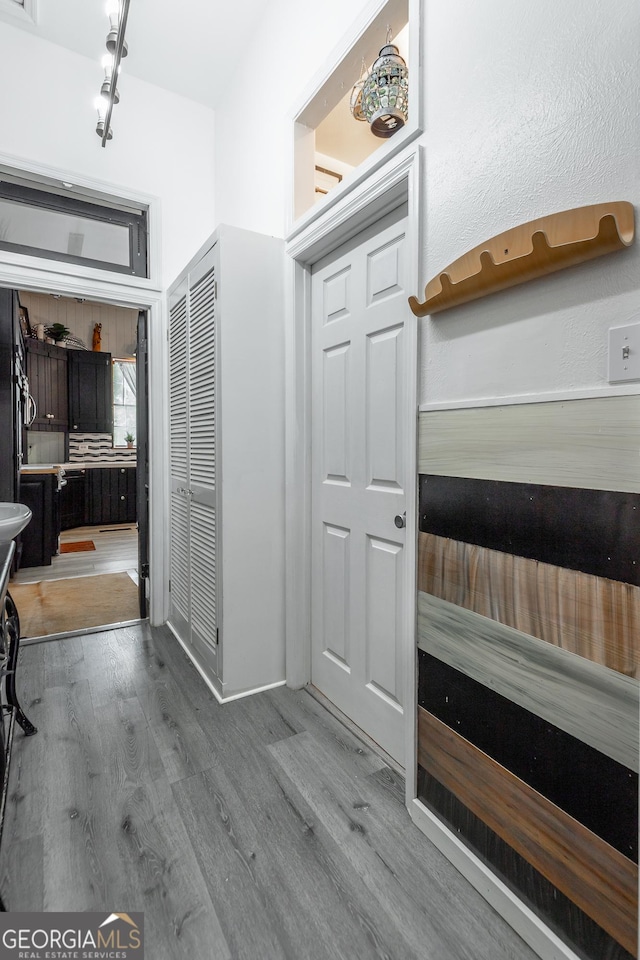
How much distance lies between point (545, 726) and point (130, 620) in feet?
8.86

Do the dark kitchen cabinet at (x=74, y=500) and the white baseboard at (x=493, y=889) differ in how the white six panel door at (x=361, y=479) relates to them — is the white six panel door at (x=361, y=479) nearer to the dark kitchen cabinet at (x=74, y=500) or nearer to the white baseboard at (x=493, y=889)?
the white baseboard at (x=493, y=889)

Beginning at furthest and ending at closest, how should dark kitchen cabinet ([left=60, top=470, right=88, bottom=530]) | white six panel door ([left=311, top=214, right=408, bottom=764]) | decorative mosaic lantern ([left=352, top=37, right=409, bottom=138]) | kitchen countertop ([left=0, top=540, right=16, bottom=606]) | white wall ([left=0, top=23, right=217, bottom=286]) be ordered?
1. dark kitchen cabinet ([left=60, top=470, right=88, bottom=530])
2. white wall ([left=0, top=23, right=217, bottom=286])
3. white six panel door ([left=311, top=214, right=408, bottom=764])
4. decorative mosaic lantern ([left=352, top=37, right=409, bottom=138])
5. kitchen countertop ([left=0, top=540, right=16, bottom=606])

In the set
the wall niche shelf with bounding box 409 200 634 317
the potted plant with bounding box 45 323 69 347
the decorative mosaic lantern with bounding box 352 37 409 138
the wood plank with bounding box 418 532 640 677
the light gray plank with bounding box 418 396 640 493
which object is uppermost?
the potted plant with bounding box 45 323 69 347

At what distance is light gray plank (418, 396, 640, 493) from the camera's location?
915 mm

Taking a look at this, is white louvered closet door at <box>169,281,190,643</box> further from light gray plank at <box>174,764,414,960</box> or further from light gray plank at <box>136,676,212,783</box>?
light gray plank at <box>174,764,414,960</box>

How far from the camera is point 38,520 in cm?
446

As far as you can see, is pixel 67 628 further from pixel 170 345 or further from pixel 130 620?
pixel 170 345

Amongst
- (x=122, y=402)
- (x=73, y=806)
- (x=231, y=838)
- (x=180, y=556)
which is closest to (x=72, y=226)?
(x=180, y=556)

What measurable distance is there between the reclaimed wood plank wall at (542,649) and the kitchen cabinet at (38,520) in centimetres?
421

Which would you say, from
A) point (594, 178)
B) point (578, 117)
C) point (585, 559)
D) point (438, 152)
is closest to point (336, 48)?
point (438, 152)

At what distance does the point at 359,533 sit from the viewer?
6.16 feet

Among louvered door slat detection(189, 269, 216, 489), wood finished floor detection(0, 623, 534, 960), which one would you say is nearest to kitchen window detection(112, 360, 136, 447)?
louvered door slat detection(189, 269, 216, 489)

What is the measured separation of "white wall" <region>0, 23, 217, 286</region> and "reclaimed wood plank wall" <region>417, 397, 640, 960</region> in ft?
8.19

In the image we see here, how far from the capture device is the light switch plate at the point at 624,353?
89 centimetres
